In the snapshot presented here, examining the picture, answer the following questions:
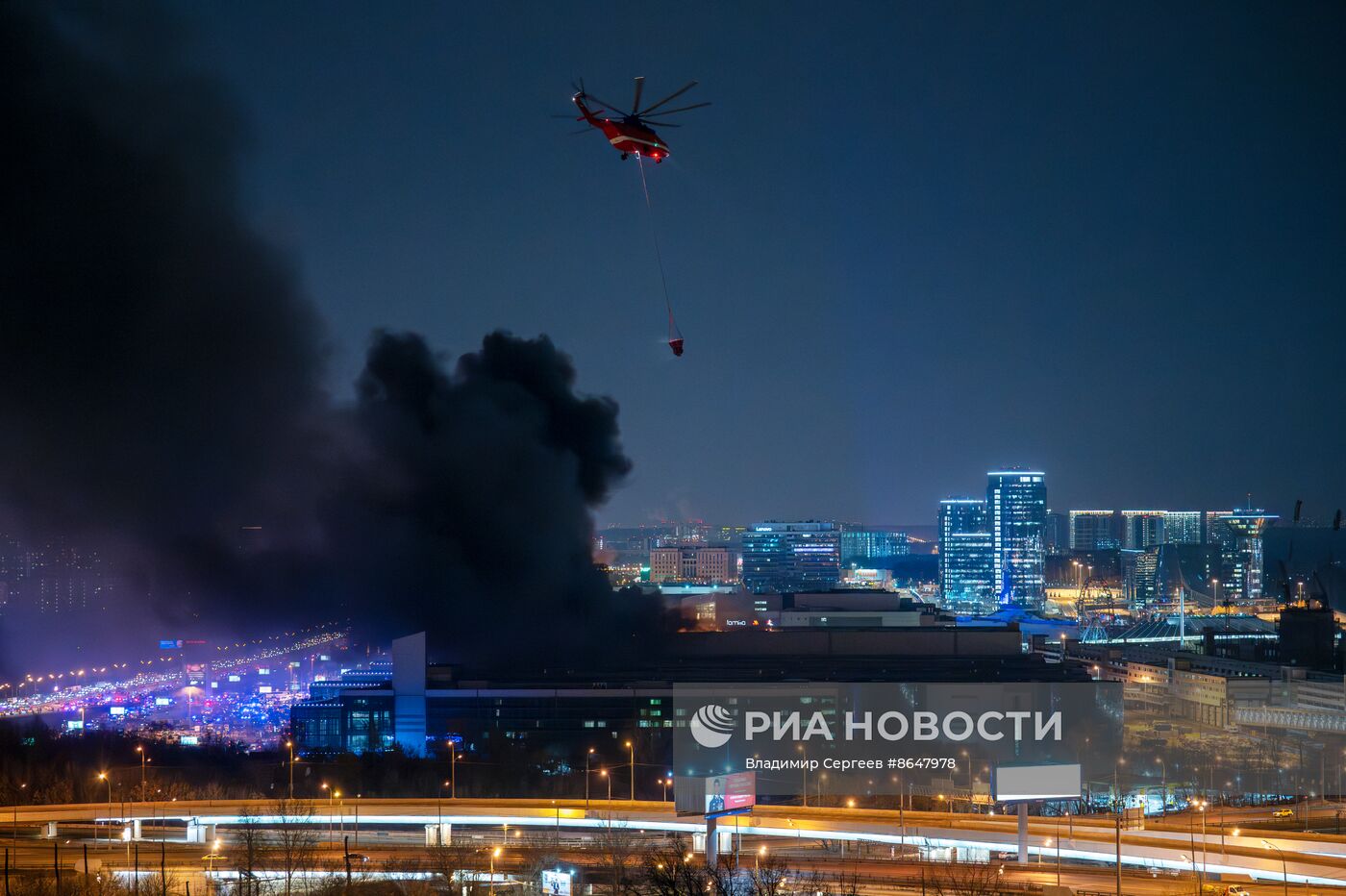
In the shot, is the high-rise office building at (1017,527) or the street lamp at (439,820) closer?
the street lamp at (439,820)

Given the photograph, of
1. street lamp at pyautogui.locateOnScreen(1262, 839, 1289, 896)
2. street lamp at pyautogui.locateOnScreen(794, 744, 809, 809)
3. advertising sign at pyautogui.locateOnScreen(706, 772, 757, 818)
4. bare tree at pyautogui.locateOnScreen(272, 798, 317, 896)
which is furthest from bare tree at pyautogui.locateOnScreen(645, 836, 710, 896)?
street lamp at pyautogui.locateOnScreen(1262, 839, 1289, 896)

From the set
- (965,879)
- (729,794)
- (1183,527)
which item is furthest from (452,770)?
(1183,527)

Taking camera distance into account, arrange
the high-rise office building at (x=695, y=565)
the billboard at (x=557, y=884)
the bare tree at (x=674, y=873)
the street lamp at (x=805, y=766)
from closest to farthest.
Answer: the bare tree at (x=674, y=873), the billboard at (x=557, y=884), the street lamp at (x=805, y=766), the high-rise office building at (x=695, y=565)

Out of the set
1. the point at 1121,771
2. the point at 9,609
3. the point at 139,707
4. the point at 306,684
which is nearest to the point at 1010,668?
the point at 1121,771

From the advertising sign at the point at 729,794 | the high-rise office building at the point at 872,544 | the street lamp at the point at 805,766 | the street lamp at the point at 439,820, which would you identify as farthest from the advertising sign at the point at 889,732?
the high-rise office building at the point at 872,544

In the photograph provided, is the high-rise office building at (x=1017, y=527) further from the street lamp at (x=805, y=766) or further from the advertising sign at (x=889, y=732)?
the street lamp at (x=805, y=766)
